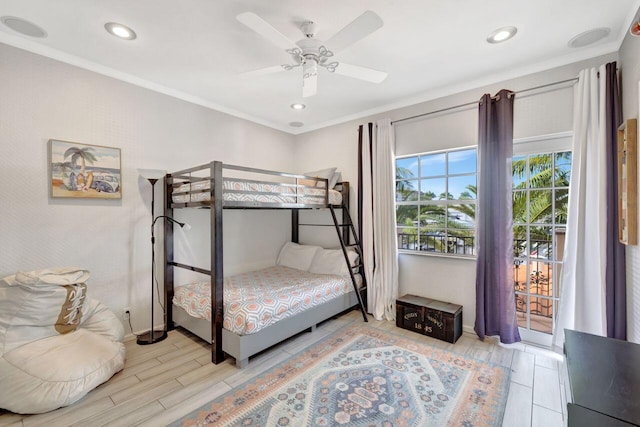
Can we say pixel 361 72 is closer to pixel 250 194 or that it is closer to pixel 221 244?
pixel 250 194

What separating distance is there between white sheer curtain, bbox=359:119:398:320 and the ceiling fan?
139 cm

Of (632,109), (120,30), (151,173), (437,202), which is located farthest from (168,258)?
Result: (632,109)

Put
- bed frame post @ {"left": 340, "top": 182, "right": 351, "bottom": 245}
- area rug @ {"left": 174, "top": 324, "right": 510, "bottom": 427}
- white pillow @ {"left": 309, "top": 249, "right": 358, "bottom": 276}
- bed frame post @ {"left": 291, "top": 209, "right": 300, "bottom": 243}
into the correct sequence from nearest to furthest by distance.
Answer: area rug @ {"left": 174, "top": 324, "right": 510, "bottom": 427}
white pillow @ {"left": 309, "top": 249, "right": 358, "bottom": 276}
bed frame post @ {"left": 340, "top": 182, "right": 351, "bottom": 245}
bed frame post @ {"left": 291, "top": 209, "right": 300, "bottom": 243}

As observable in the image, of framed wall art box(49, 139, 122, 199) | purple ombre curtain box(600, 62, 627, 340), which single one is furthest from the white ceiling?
framed wall art box(49, 139, 122, 199)

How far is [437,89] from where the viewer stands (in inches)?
120

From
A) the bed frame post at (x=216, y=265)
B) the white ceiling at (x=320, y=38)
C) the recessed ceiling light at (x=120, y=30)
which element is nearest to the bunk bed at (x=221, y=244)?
the bed frame post at (x=216, y=265)

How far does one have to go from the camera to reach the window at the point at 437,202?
304 centimetres

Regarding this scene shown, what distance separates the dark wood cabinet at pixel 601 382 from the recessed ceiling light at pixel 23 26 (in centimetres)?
370

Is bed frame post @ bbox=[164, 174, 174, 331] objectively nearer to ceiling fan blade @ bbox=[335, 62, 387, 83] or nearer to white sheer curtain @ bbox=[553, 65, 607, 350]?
ceiling fan blade @ bbox=[335, 62, 387, 83]

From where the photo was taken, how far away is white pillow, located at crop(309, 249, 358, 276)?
347cm

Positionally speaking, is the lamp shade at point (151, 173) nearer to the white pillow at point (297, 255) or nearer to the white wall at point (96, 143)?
the white wall at point (96, 143)

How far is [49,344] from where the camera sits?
199 cm

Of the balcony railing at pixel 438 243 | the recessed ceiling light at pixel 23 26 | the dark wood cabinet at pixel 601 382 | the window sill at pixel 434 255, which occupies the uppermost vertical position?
the recessed ceiling light at pixel 23 26

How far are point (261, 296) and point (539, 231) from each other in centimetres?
275
